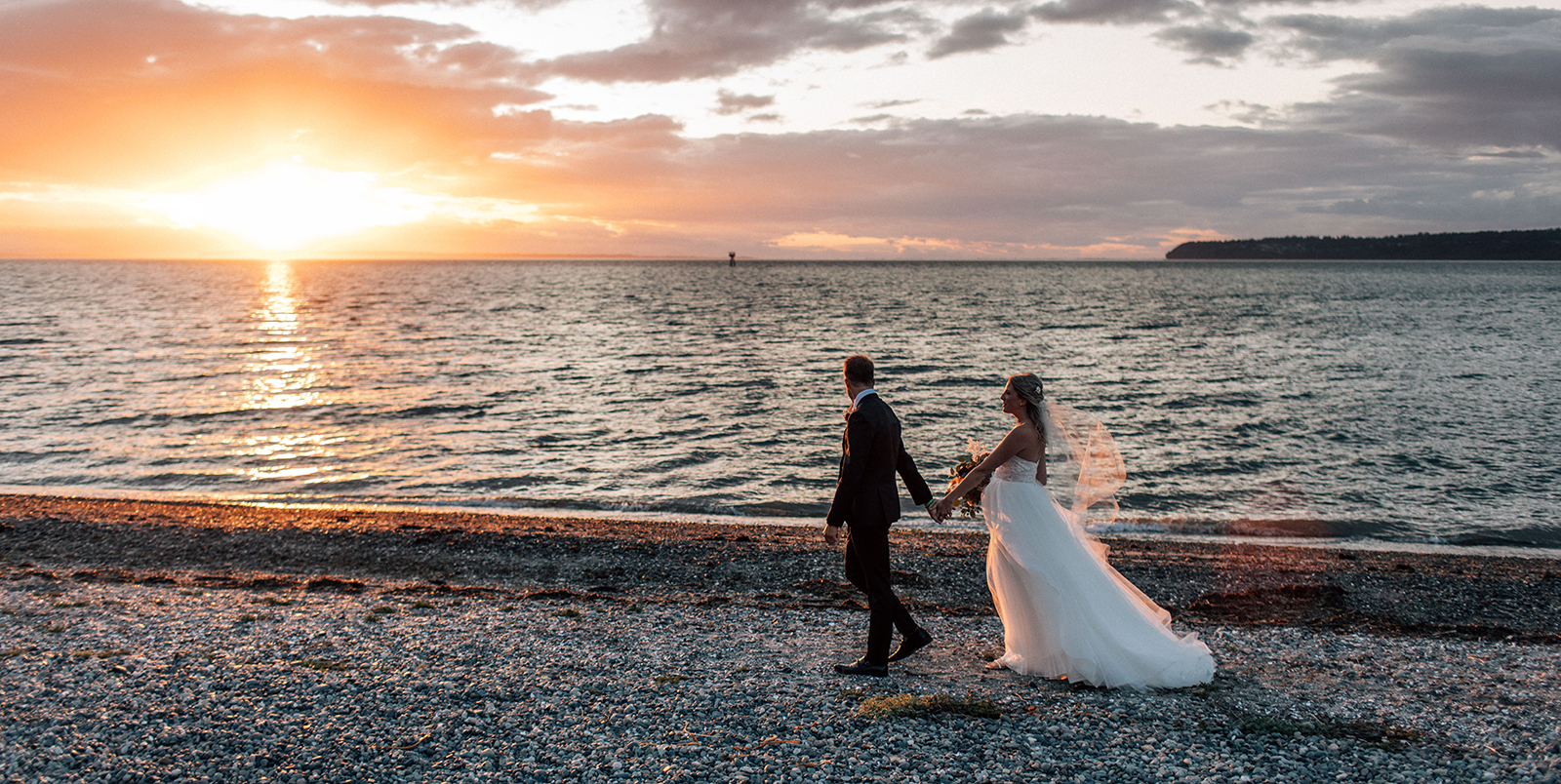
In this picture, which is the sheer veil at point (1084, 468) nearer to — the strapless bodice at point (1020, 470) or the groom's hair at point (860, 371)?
the strapless bodice at point (1020, 470)

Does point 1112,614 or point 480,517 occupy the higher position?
point 1112,614

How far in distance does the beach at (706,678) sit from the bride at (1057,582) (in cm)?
24

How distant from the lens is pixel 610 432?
79.6ft

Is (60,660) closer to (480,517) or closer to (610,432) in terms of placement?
(480,517)

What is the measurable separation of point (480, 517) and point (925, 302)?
81.8 m

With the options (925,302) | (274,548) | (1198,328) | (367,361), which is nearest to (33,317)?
(367,361)

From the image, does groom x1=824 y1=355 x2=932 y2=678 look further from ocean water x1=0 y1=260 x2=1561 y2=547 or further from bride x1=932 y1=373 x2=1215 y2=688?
ocean water x1=0 y1=260 x2=1561 y2=547

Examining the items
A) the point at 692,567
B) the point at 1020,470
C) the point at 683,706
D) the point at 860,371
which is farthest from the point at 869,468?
the point at 692,567

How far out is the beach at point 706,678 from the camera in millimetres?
5961

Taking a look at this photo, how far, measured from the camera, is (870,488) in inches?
265

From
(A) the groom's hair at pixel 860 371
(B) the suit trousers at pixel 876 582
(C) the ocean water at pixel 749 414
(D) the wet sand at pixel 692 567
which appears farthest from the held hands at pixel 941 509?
(C) the ocean water at pixel 749 414

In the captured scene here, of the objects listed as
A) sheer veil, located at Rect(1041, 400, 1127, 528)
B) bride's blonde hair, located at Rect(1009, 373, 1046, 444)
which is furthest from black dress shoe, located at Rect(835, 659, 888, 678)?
bride's blonde hair, located at Rect(1009, 373, 1046, 444)

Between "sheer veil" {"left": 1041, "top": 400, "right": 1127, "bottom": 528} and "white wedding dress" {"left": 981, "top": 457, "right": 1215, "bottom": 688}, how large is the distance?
0.24m

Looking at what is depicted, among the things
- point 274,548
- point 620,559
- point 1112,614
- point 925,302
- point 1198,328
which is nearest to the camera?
point 1112,614
